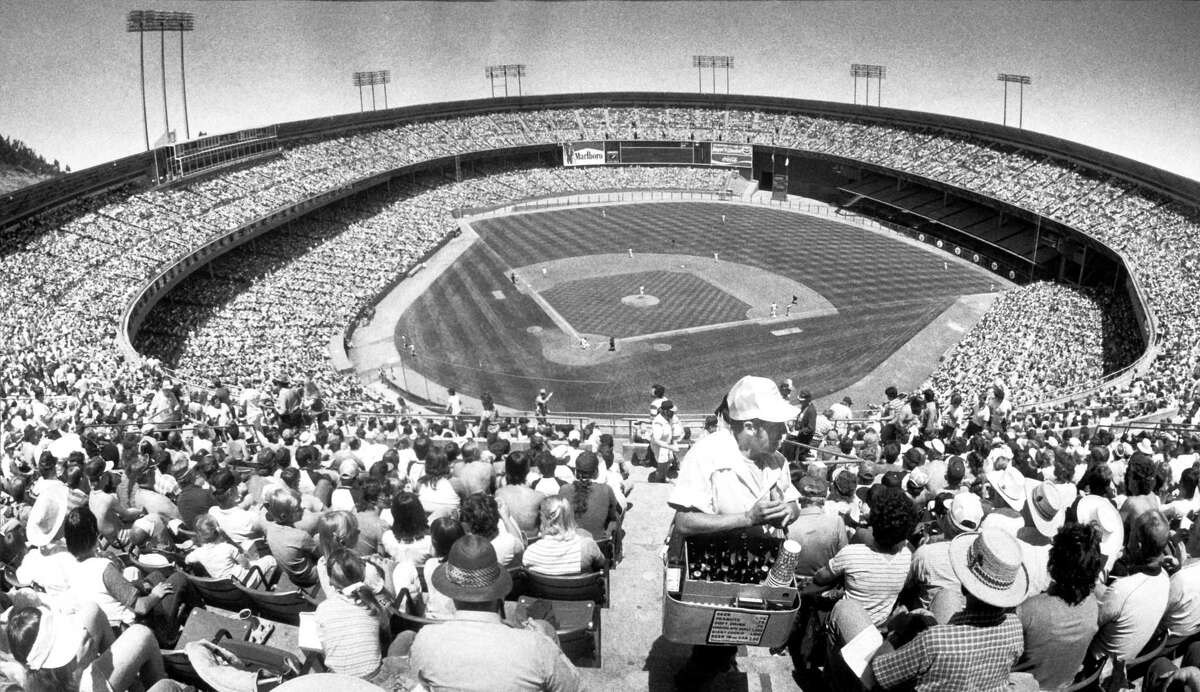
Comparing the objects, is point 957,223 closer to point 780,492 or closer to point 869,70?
point 869,70

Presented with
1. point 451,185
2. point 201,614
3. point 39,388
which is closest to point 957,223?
point 451,185

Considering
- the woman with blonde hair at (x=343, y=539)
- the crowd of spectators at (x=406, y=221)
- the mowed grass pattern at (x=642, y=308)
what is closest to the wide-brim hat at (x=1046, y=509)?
the woman with blonde hair at (x=343, y=539)

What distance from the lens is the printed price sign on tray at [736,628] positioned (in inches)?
221

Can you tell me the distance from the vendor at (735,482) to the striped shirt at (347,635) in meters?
2.28

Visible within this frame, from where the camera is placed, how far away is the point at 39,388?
22.9m

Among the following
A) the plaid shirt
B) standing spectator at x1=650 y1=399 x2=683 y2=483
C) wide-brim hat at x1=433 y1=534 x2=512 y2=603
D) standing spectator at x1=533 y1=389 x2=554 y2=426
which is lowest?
standing spectator at x1=533 y1=389 x2=554 y2=426

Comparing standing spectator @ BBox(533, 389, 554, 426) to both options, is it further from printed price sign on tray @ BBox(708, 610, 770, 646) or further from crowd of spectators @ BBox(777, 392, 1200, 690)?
printed price sign on tray @ BBox(708, 610, 770, 646)

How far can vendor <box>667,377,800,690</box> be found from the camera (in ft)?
19.1

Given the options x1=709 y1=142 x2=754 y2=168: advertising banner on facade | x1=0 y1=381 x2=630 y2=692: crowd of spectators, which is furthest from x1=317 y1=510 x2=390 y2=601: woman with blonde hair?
x1=709 y1=142 x2=754 y2=168: advertising banner on facade

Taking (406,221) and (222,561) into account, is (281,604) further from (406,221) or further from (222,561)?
(406,221)

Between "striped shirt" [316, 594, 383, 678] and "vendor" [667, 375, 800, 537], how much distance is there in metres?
2.28

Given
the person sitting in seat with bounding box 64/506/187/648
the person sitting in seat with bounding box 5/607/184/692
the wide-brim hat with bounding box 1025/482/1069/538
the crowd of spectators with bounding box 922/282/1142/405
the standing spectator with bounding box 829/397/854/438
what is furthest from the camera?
the crowd of spectators with bounding box 922/282/1142/405

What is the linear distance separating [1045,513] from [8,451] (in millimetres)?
17582

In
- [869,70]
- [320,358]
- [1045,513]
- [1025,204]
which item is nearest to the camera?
[1045,513]
